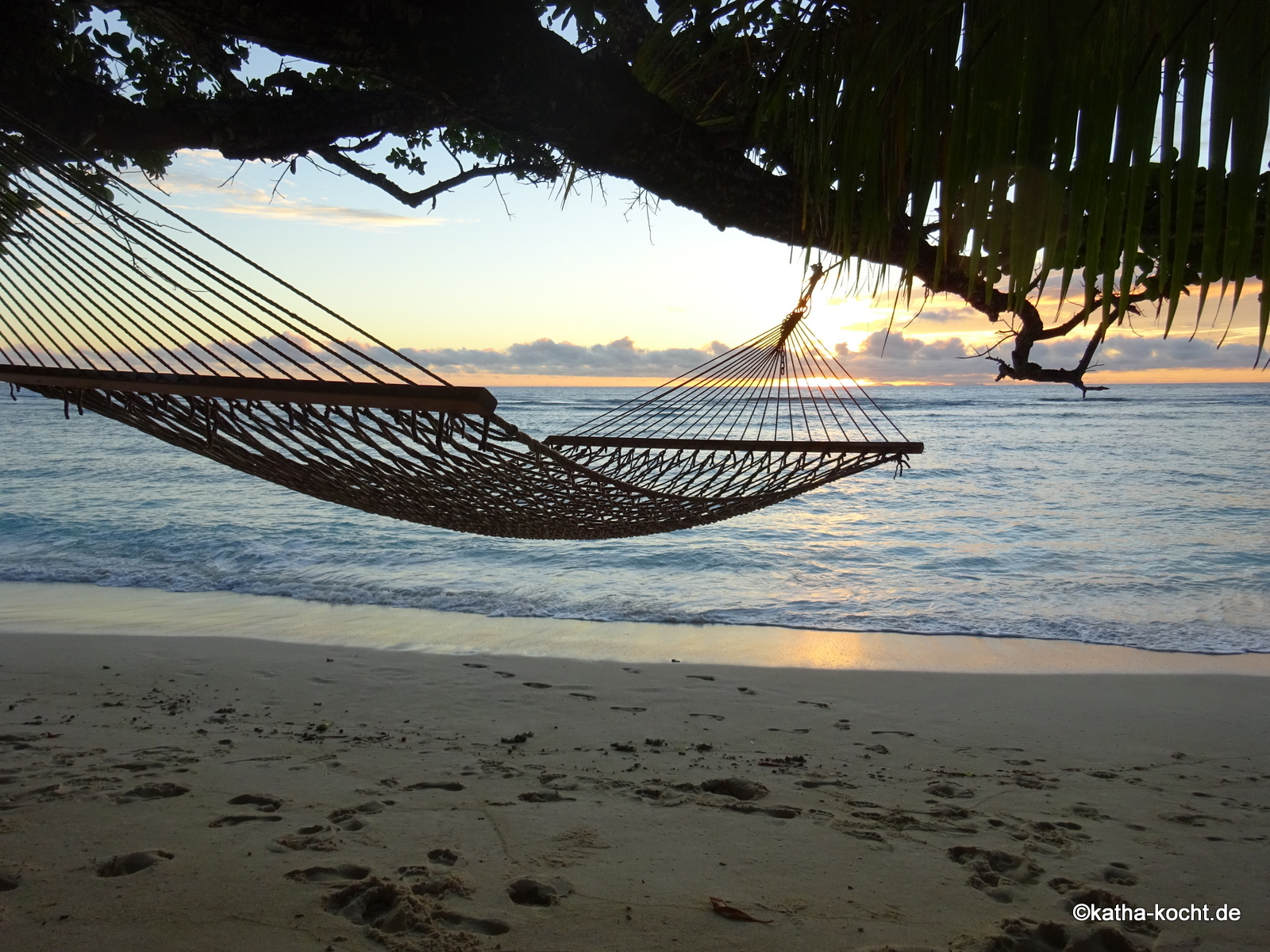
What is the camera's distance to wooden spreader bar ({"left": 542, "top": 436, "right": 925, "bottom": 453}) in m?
2.62

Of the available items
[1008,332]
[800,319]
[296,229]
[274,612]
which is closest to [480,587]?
[274,612]

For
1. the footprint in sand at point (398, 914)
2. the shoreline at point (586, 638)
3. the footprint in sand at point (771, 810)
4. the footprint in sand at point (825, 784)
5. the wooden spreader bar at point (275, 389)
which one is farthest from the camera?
the shoreline at point (586, 638)

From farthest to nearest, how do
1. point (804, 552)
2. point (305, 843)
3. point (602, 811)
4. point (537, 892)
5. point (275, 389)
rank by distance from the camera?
point (804, 552) < point (602, 811) < point (305, 843) < point (537, 892) < point (275, 389)

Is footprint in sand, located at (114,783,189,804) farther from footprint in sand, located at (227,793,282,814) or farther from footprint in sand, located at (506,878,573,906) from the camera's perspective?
footprint in sand, located at (506,878,573,906)

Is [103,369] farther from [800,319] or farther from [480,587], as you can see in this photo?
[480,587]

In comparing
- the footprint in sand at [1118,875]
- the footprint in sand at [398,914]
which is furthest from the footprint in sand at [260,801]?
the footprint in sand at [1118,875]

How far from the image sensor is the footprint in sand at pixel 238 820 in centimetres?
168

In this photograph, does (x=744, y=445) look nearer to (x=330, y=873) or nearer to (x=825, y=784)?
(x=825, y=784)

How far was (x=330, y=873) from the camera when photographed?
1.49 m

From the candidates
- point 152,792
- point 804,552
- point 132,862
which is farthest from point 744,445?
point 804,552

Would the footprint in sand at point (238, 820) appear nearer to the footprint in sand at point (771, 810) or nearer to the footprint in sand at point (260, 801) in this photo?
the footprint in sand at point (260, 801)

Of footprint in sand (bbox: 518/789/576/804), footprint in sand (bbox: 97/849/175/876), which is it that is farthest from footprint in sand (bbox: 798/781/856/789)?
footprint in sand (bbox: 97/849/175/876)

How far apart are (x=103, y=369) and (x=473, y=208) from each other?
1.60 meters

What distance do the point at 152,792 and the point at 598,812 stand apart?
0.93 meters
